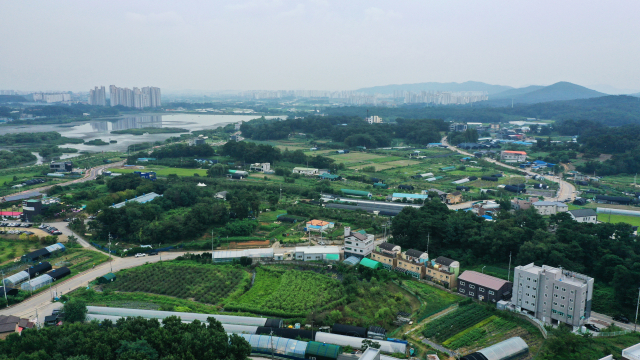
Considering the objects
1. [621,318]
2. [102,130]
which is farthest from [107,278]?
[102,130]

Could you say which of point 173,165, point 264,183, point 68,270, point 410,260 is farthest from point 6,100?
point 410,260

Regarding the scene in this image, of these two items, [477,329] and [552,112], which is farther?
[552,112]

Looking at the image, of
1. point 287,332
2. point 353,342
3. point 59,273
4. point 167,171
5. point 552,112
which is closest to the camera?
point 353,342

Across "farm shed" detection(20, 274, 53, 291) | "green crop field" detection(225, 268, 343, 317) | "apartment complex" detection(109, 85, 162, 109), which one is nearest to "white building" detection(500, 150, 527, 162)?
"green crop field" detection(225, 268, 343, 317)

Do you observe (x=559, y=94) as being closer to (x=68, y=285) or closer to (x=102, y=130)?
(x=102, y=130)

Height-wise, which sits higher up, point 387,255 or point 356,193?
point 356,193
